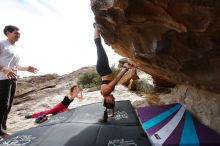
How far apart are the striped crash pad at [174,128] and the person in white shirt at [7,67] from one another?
3.22m

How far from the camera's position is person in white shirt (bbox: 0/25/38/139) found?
613cm

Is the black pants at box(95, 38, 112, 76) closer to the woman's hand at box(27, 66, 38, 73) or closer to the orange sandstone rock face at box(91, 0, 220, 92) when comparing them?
the orange sandstone rock face at box(91, 0, 220, 92)

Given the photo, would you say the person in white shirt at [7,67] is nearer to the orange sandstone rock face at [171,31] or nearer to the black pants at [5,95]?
the black pants at [5,95]

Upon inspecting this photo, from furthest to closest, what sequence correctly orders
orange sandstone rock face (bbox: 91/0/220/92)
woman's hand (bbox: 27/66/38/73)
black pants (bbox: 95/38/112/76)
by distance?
woman's hand (bbox: 27/66/38/73) < black pants (bbox: 95/38/112/76) < orange sandstone rock face (bbox: 91/0/220/92)

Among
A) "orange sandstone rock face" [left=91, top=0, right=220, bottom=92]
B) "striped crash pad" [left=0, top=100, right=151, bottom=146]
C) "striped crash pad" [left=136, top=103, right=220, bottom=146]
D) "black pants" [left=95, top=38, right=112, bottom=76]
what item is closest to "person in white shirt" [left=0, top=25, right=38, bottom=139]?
"striped crash pad" [left=0, top=100, right=151, bottom=146]

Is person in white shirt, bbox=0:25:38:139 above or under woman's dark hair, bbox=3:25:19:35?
under

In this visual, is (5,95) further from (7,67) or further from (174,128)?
(174,128)

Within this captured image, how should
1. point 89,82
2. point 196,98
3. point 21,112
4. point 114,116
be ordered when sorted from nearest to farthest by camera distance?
point 196,98 < point 114,116 < point 21,112 < point 89,82

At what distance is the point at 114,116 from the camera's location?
7008 mm

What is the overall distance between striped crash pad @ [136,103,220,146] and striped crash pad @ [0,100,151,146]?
24 cm

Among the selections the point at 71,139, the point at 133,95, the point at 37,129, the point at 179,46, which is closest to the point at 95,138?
the point at 71,139

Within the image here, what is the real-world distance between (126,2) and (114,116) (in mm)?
3769

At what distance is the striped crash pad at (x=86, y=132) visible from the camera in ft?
17.4

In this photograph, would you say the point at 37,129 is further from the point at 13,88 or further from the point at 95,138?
the point at 95,138
